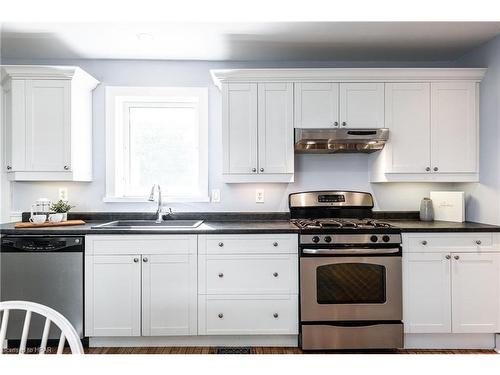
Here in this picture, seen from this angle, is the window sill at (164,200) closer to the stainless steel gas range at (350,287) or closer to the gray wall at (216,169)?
the gray wall at (216,169)

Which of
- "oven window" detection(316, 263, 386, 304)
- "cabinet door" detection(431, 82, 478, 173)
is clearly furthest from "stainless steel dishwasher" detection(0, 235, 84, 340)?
"cabinet door" detection(431, 82, 478, 173)

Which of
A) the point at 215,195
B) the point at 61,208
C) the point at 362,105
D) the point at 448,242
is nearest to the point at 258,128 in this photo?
the point at 215,195

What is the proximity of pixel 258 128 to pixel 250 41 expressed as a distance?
27.7 inches

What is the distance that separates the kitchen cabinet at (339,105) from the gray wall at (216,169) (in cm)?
42

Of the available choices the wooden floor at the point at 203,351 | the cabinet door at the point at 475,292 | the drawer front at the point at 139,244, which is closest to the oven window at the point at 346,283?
the wooden floor at the point at 203,351

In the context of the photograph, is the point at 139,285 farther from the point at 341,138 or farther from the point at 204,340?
the point at 341,138

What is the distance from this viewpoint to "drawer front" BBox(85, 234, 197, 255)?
2.53 metres

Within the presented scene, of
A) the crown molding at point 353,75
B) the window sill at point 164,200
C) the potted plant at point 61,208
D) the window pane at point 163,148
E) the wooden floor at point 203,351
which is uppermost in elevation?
the crown molding at point 353,75

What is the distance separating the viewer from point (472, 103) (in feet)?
9.40

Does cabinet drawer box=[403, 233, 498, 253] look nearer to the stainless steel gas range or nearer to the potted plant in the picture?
the stainless steel gas range

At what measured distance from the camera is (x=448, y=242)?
8.41ft

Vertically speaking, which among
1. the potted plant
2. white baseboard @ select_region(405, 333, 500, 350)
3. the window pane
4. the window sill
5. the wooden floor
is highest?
the window pane

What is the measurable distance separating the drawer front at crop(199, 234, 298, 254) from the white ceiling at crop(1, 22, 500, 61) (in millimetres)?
1532

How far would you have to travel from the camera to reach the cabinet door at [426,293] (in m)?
2.56
